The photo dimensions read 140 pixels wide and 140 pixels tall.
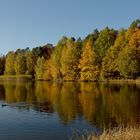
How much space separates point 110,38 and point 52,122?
75248 mm

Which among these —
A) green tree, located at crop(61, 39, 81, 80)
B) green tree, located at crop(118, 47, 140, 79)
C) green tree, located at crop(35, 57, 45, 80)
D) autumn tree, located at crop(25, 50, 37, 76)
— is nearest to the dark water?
green tree, located at crop(118, 47, 140, 79)

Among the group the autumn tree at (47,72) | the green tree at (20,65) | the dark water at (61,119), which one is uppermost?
the green tree at (20,65)

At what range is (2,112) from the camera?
3756cm

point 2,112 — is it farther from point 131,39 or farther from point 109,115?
point 131,39

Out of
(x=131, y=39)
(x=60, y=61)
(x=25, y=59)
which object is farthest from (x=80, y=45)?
(x=25, y=59)

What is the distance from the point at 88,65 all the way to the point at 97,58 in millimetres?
3328

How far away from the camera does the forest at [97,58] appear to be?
88.3 meters

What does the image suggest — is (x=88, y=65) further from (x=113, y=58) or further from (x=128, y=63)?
(x=128, y=63)

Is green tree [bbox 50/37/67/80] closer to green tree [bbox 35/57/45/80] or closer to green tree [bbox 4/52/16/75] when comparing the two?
green tree [bbox 35/57/45/80]

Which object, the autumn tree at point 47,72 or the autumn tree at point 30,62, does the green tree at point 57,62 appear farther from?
the autumn tree at point 30,62

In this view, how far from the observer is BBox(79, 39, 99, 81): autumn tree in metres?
102

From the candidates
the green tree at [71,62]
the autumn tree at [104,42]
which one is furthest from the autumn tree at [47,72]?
the autumn tree at [104,42]

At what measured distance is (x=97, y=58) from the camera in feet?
342

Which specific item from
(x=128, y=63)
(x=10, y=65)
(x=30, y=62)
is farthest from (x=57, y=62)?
(x=10, y=65)
